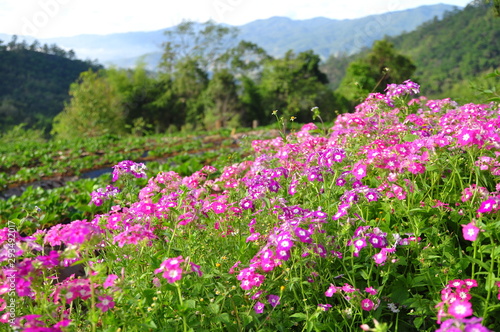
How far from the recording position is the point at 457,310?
1.65 metres

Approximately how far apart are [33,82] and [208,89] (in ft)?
115

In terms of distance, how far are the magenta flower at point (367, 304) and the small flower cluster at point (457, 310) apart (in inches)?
Answer: 14.2

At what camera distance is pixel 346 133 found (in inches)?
166

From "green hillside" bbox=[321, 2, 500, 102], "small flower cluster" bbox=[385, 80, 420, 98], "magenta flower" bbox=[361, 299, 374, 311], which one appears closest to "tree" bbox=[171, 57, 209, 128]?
"green hillside" bbox=[321, 2, 500, 102]

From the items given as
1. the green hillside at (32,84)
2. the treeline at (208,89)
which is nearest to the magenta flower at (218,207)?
the treeline at (208,89)

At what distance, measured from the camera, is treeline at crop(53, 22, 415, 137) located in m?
33.3

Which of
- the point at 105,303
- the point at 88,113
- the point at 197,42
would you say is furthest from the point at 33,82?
the point at 105,303

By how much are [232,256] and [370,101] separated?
2.43m

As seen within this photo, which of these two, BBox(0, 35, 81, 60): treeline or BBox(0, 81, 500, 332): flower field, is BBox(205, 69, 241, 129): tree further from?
BBox(0, 35, 81, 60): treeline

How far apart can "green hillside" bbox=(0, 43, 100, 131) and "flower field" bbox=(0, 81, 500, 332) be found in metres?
49.9

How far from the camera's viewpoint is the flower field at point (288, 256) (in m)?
2.02

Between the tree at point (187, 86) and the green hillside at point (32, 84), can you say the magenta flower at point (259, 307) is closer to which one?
the tree at point (187, 86)

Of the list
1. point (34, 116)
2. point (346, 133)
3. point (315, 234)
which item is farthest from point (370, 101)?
point (34, 116)

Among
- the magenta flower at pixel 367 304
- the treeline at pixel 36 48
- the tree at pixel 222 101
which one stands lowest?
the tree at pixel 222 101
